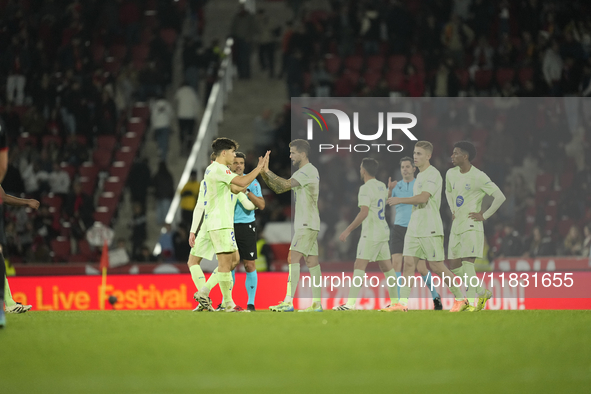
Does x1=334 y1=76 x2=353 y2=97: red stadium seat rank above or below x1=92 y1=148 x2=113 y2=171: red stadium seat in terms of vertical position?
above

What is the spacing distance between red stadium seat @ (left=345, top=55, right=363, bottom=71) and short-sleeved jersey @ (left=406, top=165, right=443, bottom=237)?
10123mm

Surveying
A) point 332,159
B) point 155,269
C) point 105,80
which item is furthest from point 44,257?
point 332,159

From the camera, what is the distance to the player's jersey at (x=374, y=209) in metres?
12.7

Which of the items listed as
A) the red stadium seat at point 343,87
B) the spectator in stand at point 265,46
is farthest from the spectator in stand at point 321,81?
the spectator in stand at point 265,46

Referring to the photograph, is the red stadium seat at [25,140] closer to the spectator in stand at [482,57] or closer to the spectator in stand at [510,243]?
the spectator in stand at [482,57]

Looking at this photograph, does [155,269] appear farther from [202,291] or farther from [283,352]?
[283,352]

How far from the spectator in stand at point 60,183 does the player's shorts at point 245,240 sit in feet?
30.9

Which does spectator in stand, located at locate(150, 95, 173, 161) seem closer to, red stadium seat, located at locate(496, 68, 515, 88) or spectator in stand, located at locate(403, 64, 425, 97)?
spectator in stand, located at locate(403, 64, 425, 97)

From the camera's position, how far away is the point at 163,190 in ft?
64.1

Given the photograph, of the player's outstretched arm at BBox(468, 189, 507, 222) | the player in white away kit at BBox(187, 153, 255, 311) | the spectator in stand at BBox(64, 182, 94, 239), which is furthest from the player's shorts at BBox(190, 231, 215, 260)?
the spectator in stand at BBox(64, 182, 94, 239)

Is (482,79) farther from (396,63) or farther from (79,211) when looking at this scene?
(79,211)

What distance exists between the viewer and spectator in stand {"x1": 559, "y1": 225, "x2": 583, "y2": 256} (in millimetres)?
13609

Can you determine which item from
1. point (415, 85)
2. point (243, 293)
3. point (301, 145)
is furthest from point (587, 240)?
point (415, 85)

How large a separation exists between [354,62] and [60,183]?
790 cm
